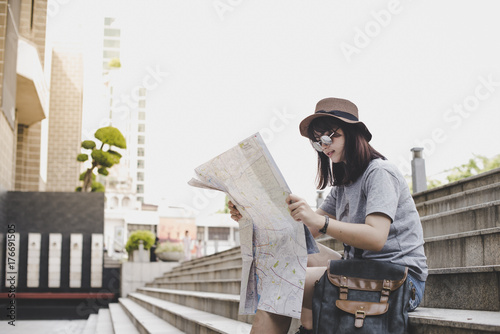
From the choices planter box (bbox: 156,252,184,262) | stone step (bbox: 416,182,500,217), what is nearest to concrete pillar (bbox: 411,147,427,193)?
stone step (bbox: 416,182,500,217)

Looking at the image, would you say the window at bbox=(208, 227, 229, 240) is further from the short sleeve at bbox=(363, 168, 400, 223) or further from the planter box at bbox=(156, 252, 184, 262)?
the short sleeve at bbox=(363, 168, 400, 223)

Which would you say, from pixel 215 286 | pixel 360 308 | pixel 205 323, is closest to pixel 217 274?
pixel 215 286

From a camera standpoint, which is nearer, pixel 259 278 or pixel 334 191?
pixel 259 278

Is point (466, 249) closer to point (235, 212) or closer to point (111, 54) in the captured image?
point (235, 212)

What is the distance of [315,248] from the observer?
189 centimetres

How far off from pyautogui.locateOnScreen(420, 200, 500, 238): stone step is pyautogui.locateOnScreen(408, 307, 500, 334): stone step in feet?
4.13

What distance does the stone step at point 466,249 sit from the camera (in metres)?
2.37

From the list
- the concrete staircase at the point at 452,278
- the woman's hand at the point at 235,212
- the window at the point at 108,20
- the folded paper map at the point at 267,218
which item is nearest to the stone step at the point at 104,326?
the concrete staircase at the point at 452,278

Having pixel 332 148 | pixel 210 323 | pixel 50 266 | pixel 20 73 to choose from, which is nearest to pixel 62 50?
pixel 20 73

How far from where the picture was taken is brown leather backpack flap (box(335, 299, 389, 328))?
1.63 metres

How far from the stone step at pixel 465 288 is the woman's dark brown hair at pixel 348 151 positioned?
607mm

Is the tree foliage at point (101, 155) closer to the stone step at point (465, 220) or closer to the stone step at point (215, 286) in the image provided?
the stone step at point (215, 286)

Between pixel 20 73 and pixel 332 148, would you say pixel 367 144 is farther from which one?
pixel 20 73

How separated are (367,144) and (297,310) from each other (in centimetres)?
61
